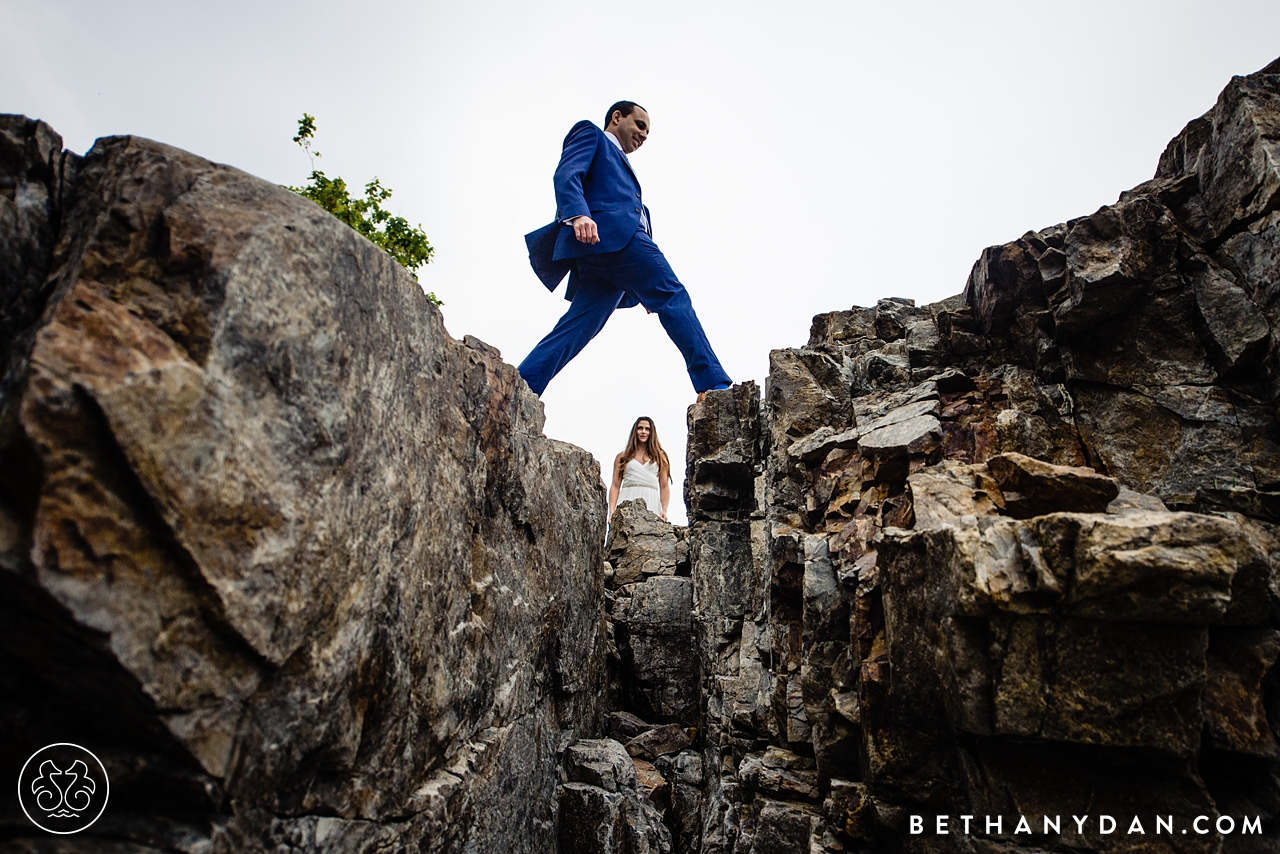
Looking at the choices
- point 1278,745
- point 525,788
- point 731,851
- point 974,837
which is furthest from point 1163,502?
point 525,788

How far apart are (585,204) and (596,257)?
586 millimetres

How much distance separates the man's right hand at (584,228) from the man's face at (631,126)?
6.57ft

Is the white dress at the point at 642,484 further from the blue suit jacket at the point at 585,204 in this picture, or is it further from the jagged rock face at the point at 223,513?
the jagged rock face at the point at 223,513

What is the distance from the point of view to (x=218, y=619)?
2.94 m

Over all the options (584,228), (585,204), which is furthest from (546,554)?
(585,204)

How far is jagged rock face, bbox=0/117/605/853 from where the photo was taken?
2.65 metres

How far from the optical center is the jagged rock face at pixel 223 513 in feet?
8.68

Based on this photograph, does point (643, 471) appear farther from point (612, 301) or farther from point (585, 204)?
point (585, 204)

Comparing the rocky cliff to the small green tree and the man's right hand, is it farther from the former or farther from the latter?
the small green tree

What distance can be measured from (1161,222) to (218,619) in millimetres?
6749

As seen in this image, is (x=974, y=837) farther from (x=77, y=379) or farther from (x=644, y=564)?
(x=644, y=564)

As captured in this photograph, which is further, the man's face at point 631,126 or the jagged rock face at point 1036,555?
the man's face at point 631,126

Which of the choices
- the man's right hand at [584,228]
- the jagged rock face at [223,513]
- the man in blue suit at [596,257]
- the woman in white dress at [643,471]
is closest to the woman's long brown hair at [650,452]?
the woman in white dress at [643,471]

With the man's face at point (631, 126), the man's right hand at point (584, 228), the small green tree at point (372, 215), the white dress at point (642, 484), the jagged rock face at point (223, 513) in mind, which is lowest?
the jagged rock face at point (223, 513)
